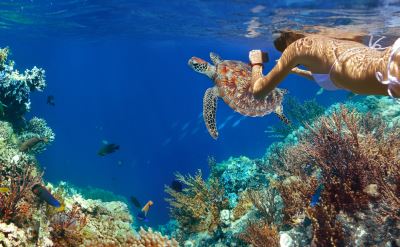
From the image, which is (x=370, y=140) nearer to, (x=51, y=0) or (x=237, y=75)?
(x=237, y=75)

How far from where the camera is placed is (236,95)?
7.70 metres

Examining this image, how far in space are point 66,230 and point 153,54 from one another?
5871cm

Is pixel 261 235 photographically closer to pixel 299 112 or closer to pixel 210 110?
pixel 210 110

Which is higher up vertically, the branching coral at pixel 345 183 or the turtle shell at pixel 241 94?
the turtle shell at pixel 241 94

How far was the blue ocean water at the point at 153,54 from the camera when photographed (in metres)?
16.2

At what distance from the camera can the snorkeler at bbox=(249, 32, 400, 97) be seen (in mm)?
2850

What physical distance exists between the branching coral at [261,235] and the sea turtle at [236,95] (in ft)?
7.67

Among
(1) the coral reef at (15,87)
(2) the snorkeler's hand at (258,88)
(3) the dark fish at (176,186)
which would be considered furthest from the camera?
(1) the coral reef at (15,87)

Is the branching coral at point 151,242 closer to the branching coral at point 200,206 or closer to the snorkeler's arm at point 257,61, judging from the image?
the snorkeler's arm at point 257,61

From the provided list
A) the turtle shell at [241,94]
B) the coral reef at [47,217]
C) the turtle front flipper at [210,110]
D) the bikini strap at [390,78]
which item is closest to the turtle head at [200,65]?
the turtle shell at [241,94]

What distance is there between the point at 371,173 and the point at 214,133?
3173mm

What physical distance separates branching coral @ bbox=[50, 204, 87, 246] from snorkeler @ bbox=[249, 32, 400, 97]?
3.86m

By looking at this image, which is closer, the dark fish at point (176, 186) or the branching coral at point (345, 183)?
the branching coral at point (345, 183)

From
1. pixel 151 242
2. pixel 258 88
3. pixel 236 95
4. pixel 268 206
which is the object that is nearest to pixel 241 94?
pixel 236 95
